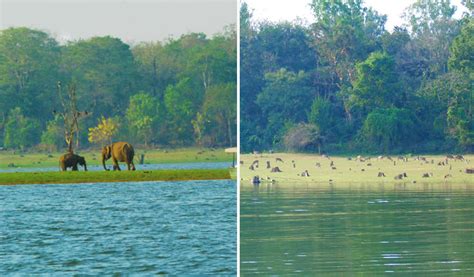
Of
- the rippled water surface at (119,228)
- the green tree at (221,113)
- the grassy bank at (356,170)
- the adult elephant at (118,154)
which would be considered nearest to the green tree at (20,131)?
the adult elephant at (118,154)

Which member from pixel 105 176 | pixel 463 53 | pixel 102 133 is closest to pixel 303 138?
pixel 463 53

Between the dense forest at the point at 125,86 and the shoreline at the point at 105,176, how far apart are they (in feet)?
8.76

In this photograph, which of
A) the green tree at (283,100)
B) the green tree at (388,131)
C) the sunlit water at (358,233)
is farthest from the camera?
the green tree at (283,100)

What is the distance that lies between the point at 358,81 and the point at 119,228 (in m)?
13.0

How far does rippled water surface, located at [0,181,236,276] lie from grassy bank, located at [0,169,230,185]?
0.54 ft

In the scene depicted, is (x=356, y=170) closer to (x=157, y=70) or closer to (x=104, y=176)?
(x=157, y=70)

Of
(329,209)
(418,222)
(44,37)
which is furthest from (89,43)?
(418,222)

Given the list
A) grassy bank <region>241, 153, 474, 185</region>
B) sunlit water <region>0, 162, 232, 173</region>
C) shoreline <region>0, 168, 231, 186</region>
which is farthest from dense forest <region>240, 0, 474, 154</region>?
shoreline <region>0, 168, 231, 186</region>

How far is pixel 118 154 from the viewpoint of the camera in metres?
18.8

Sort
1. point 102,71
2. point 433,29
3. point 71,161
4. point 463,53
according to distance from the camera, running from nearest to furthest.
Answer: point 71,161
point 102,71
point 463,53
point 433,29

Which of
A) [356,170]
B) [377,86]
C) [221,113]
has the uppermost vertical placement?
[377,86]

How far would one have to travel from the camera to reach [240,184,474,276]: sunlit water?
25.4 ft

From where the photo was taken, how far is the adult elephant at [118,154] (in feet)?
60.8

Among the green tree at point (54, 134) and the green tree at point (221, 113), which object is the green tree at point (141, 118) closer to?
the green tree at point (221, 113)
